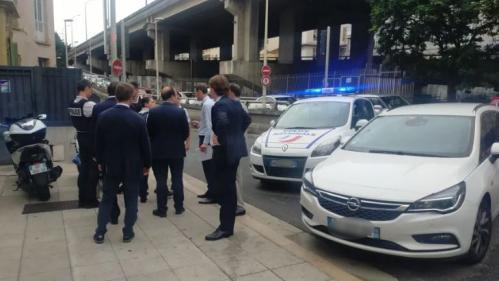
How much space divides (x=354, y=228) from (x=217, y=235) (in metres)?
1.58

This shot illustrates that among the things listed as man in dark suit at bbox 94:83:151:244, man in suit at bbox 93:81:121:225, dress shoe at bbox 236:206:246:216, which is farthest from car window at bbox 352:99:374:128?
man in dark suit at bbox 94:83:151:244

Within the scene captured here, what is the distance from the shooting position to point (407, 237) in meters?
4.10

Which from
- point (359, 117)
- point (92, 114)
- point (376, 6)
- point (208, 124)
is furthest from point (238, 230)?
point (376, 6)

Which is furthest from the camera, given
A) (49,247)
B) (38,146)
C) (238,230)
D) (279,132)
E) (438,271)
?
(279,132)

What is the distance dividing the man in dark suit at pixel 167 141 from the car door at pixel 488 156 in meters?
3.50

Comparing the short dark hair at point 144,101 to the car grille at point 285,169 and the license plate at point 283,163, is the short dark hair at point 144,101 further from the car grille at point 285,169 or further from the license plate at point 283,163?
the license plate at point 283,163

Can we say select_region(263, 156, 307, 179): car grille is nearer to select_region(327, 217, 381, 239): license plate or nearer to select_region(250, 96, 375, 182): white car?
select_region(250, 96, 375, 182): white car

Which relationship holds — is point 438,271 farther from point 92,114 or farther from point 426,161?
point 92,114

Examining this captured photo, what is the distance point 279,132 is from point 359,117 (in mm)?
1723

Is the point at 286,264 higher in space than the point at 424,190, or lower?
lower

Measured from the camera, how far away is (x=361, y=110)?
29.9 ft

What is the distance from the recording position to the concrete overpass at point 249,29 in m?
37.5

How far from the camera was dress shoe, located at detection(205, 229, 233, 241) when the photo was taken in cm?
506

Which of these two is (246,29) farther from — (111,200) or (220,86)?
(111,200)
